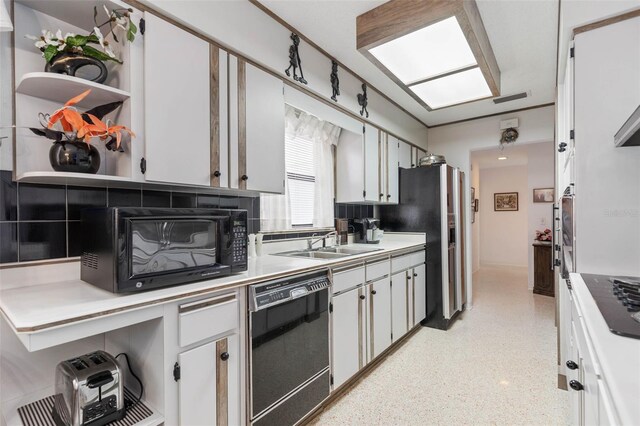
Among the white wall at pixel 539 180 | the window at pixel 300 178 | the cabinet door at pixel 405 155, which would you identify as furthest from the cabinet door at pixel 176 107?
the white wall at pixel 539 180

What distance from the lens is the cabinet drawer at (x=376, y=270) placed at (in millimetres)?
2500

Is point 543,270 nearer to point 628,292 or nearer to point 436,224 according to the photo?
point 436,224

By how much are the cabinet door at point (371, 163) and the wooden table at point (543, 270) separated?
3.33m

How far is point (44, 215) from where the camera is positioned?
1431 millimetres

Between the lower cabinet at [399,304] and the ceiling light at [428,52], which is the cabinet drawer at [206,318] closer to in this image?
the lower cabinet at [399,304]

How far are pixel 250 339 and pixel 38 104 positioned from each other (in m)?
1.44

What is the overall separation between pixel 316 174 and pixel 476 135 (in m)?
2.70

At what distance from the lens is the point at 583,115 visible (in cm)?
163

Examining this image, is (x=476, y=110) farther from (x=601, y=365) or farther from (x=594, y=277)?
(x=601, y=365)

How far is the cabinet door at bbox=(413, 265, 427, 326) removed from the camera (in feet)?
10.9

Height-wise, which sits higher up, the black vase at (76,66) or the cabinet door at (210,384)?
→ the black vase at (76,66)

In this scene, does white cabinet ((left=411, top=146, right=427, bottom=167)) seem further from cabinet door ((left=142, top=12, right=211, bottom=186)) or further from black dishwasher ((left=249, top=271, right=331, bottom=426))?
cabinet door ((left=142, top=12, right=211, bottom=186))

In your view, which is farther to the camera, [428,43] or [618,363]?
[428,43]

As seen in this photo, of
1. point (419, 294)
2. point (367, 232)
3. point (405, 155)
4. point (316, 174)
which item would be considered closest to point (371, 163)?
point (316, 174)
